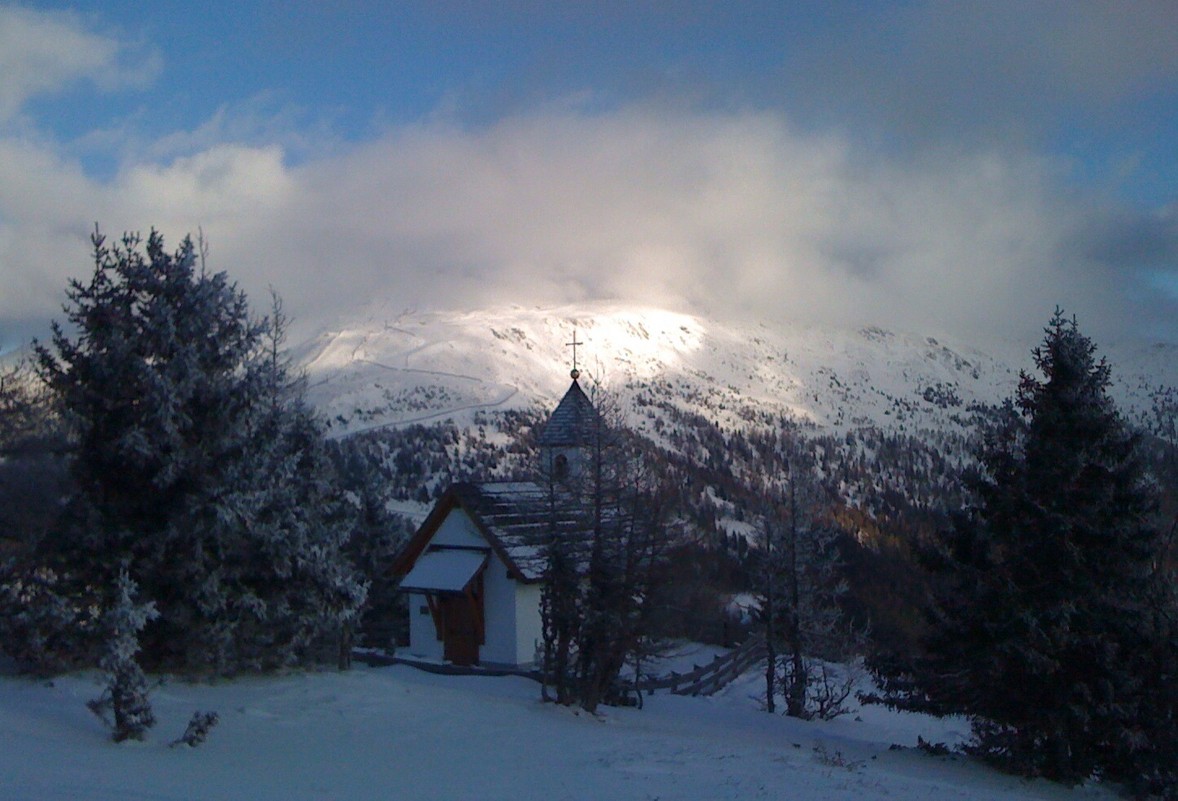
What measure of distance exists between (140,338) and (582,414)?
998 cm

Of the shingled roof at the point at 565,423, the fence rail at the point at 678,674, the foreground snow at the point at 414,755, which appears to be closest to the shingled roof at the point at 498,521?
the shingled roof at the point at 565,423

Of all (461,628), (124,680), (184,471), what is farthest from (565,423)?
(124,680)

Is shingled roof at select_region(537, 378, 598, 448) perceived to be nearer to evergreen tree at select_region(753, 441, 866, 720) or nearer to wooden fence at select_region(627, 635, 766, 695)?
evergreen tree at select_region(753, 441, 866, 720)

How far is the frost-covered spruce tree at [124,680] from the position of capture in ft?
36.5

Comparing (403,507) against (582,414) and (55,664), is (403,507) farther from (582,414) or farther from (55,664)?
(55,664)

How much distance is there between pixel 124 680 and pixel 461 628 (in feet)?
57.6

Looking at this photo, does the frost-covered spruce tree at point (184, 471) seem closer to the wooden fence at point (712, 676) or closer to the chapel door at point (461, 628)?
the chapel door at point (461, 628)

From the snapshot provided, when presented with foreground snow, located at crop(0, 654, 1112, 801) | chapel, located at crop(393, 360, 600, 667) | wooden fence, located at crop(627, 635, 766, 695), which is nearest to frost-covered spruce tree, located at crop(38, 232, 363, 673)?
foreground snow, located at crop(0, 654, 1112, 801)

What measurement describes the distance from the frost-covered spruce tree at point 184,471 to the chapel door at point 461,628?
440 inches

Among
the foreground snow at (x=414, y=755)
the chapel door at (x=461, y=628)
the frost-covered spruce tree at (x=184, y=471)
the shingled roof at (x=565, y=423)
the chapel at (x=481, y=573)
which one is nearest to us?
the foreground snow at (x=414, y=755)

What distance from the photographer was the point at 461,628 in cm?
2823

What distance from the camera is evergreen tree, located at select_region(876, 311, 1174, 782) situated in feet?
51.9

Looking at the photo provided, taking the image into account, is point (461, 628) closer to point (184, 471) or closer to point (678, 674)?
point (678, 674)

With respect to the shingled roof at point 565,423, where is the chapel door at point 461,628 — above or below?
below
